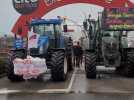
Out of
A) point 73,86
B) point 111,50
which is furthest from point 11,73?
point 111,50

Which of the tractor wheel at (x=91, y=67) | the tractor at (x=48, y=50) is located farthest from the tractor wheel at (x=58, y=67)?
the tractor wheel at (x=91, y=67)

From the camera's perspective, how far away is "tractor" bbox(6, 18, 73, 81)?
62.7 feet

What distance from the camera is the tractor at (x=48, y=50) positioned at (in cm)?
1912

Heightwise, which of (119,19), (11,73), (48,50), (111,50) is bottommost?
(11,73)

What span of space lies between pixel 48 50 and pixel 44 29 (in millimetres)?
1283

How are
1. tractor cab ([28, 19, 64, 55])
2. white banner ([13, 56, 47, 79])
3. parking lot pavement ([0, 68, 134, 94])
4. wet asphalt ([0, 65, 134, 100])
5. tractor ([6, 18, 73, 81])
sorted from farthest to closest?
tractor cab ([28, 19, 64, 55])
tractor ([6, 18, 73, 81])
white banner ([13, 56, 47, 79])
parking lot pavement ([0, 68, 134, 94])
wet asphalt ([0, 65, 134, 100])

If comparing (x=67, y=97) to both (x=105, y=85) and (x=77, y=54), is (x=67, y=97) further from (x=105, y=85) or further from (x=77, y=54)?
(x=77, y=54)

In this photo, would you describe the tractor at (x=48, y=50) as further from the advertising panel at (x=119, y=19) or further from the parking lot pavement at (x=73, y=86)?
the advertising panel at (x=119, y=19)

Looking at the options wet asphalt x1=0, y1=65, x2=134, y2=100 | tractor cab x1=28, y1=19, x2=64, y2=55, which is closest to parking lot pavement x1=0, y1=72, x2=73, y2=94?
wet asphalt x1=0, y1=65, x2=134, y2=100

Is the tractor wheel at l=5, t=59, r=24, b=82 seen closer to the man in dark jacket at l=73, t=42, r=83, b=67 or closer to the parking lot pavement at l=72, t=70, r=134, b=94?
the parking lot pavement at l=72, t=70, r=134, b=94

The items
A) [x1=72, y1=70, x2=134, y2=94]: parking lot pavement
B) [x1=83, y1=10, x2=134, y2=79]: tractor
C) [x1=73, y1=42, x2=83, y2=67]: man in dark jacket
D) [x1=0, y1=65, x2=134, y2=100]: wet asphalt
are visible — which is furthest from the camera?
[x1=73, y1=42, x2=83, y2=67]: man in dark jacket

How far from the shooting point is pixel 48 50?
66.7ft

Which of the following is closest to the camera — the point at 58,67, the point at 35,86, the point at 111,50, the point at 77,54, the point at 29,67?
the point at 29,67

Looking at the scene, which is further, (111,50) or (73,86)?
(111,50)
